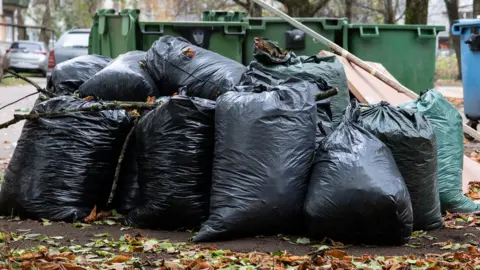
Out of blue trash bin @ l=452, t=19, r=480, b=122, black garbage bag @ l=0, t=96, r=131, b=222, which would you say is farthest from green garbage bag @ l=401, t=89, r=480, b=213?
blue trash bin @ l=452, t=19, r=480, b=122

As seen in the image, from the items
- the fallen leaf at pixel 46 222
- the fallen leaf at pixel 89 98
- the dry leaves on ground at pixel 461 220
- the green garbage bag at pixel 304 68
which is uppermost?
the green garbage bag at pixel 304 68

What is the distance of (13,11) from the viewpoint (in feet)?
166

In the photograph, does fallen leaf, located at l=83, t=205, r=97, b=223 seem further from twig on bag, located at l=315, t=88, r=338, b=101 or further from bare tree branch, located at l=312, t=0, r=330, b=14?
bare tree branch, located at l=312, t=0, r=330, b=14

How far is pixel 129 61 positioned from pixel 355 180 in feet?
7.67

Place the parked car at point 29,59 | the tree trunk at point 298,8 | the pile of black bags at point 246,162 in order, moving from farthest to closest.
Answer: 1. the parked car at point 29,59
2. the tree trunk at point 298,8
3. the pile of black bags at point 246,162

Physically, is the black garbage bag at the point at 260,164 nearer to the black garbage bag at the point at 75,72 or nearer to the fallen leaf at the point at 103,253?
the fallen leaf at the point at 103,253

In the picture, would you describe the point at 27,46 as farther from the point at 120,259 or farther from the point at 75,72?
the point at 120,259

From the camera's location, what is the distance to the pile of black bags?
15.0 ft

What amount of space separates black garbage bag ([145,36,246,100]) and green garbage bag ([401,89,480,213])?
4.07ft

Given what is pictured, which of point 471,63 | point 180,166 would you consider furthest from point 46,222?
point 471,63

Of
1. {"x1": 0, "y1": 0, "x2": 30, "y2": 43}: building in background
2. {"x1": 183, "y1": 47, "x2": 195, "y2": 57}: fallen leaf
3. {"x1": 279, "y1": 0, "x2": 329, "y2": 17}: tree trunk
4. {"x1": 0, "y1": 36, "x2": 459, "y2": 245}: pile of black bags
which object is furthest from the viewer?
{"x1": 0, "y1": 0, "x2": 30, "y2": 43}: building in background

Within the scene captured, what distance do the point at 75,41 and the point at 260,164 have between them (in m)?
18.5

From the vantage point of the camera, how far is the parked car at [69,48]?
21516 millimetres

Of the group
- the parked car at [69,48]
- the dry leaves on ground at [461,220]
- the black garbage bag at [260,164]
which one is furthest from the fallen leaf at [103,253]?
the parked car at [69,48]
